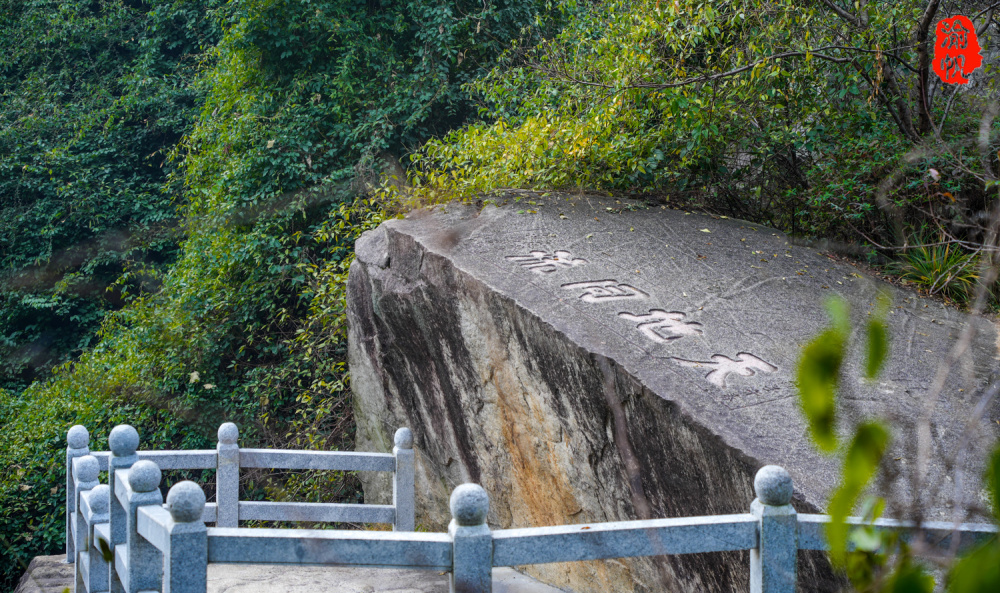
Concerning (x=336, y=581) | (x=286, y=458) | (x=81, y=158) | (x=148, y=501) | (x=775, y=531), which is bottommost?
(x=336, y=581)

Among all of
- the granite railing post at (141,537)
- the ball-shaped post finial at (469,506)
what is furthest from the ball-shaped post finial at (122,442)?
the ball-shaped post finial at (469,506)

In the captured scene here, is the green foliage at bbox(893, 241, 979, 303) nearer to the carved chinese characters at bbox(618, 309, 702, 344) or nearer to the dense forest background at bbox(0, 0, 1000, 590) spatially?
the dense forest background at bbox(0, 0, 1000, 590)

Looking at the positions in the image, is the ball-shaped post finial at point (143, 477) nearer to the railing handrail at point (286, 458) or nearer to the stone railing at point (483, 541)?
the stone railing at point (483, 541)

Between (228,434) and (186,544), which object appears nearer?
(186,544)

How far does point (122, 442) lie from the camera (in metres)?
3.07

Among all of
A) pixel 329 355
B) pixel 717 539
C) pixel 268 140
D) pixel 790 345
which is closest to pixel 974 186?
pixel 790 345

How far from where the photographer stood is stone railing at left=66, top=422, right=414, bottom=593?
250cm

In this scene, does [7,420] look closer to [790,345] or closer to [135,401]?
[135,401]

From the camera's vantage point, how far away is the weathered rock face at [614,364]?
2854mm

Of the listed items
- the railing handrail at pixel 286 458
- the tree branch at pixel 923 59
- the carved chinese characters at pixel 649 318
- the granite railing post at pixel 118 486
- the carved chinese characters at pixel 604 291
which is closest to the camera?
the granite railing post at pixel 118 486

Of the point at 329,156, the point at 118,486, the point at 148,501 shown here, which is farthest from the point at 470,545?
the point at 329,156

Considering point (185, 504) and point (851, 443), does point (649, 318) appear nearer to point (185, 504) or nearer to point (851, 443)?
point (185, 504)

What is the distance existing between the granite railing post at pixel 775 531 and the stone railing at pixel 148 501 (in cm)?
157

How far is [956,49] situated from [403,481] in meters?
4.04
